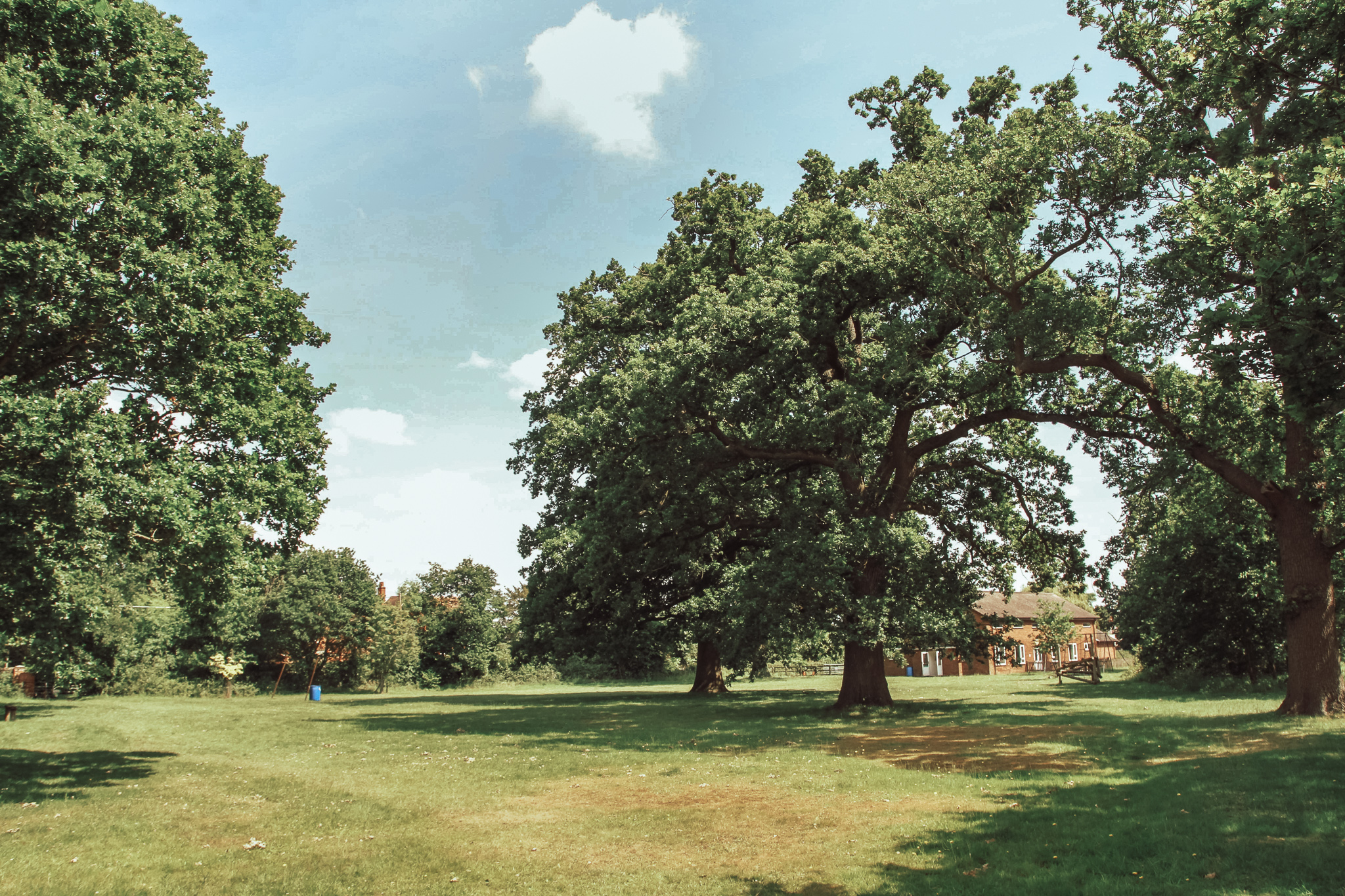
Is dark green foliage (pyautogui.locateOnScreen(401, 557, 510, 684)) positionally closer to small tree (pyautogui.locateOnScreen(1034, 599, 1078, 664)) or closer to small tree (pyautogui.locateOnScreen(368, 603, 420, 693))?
small tree (pyautogui.locateOnScreen(368, 603, 420, 693))

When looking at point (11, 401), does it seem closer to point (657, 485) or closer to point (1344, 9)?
point (657, 485)

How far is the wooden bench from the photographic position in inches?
1736

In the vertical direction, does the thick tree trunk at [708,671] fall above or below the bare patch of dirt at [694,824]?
below

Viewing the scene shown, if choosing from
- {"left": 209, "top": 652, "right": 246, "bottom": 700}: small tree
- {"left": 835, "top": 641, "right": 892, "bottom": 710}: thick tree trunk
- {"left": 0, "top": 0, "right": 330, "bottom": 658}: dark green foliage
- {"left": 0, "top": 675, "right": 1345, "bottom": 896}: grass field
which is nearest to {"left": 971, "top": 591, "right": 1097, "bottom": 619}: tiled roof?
{"left": 835, "top": 641, "right": 892, "bottom": 710}: thick tree trunk

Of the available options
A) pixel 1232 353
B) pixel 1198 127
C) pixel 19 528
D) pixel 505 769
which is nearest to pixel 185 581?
pixel 19 528

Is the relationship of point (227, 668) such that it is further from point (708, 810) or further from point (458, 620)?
point (708, 810)

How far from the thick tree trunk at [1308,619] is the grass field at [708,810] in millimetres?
1252

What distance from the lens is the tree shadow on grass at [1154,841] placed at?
6746mm

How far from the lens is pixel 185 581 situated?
1505cm

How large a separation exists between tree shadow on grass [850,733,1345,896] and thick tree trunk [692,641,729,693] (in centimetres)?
3222

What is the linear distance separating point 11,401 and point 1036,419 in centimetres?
2330

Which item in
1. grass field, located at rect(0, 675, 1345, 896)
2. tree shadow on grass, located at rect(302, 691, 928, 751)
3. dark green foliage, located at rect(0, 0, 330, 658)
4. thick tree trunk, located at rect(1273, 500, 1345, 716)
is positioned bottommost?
tree shadow on grass, located at rect(302, 691, 928, 751)

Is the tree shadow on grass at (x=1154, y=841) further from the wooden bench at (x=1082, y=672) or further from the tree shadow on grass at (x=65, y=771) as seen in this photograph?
the wooden bench at (x=1082, y=672)

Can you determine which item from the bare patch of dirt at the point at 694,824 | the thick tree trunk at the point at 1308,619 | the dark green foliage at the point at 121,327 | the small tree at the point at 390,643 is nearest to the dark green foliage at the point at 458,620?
the small tree at the point at 390,643
